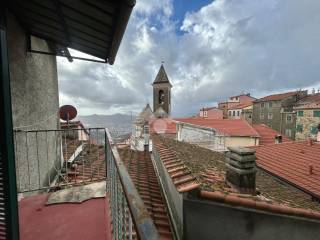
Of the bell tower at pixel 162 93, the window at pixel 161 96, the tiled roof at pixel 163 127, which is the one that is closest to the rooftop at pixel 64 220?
the tiled roof at pixel 163 127

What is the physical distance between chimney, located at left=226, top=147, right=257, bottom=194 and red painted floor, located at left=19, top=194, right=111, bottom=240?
2400 mm

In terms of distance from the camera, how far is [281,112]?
103 ft

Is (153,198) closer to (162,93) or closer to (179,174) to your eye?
(179,174)

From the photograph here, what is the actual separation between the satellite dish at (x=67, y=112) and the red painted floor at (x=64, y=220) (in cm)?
408

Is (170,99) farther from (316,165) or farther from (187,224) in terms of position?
(187,224)

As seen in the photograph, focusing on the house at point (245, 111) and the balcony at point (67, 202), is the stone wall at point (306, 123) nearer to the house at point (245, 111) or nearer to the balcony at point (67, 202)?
the house at point (245, 111)

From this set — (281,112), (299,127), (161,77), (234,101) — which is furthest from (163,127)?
(234,101)

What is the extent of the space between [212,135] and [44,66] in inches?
647

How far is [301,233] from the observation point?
330 centimetres

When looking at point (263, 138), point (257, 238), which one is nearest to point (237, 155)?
point (257, 238)

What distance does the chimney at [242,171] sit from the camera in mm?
3783

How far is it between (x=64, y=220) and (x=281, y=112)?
3516 centimetres

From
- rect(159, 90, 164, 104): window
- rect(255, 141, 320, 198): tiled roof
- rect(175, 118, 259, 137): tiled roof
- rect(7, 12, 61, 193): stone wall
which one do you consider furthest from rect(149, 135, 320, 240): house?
rect(159, 90, 164, 104): window

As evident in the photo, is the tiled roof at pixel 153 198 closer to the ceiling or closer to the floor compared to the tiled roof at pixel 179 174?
closer to the floor
